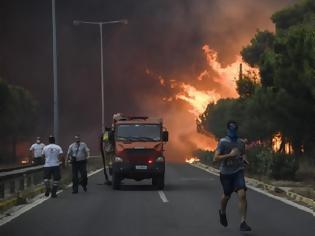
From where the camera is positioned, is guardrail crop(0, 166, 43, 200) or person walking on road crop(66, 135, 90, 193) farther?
person walking on road crop(66, 135, 90, 193)

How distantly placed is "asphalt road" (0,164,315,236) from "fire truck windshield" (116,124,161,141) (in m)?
2.71

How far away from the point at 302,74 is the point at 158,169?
740cm

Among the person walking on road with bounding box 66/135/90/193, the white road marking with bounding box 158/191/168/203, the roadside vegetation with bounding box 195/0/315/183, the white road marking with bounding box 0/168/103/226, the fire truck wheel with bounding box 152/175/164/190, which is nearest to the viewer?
the white road marking with bounding box 0/168/103/226

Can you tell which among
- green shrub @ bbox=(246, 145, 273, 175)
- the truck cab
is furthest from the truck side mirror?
green shrub @ bbox=(246, 145, 273, 175)

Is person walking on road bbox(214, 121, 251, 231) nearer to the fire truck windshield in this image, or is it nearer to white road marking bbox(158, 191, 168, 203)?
white road marking bbox(158, 191, 168, 203)

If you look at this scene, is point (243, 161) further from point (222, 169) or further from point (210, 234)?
point (210, 234)

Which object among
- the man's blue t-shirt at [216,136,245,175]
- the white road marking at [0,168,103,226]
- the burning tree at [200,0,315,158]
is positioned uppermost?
the burning tree at [200,0,315,158]

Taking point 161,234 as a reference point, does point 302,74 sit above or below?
above

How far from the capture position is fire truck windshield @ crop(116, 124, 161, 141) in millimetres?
26000

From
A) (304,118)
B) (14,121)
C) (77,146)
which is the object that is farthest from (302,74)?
(14,121)

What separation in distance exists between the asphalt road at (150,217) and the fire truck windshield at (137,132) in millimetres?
2711

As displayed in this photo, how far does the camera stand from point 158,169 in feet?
84.7

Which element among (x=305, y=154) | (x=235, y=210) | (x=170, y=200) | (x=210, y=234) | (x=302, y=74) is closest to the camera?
(x=210, y=234)

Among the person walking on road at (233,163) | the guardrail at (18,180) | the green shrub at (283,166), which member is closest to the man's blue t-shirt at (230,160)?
the person walking on road at (233,163)
